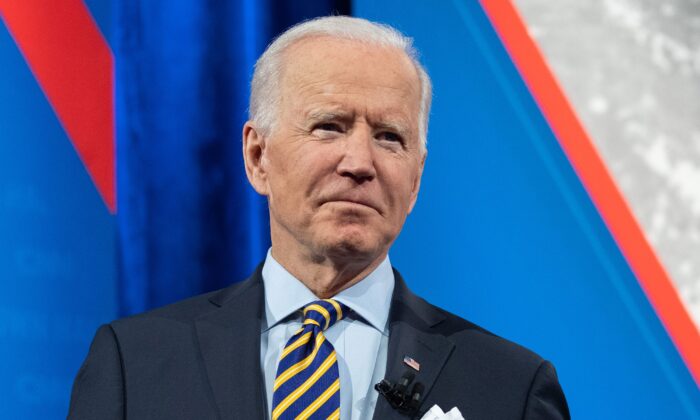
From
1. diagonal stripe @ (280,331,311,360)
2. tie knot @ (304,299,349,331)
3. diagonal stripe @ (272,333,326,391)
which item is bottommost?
diagonal stripe @ (272,333,326,391)

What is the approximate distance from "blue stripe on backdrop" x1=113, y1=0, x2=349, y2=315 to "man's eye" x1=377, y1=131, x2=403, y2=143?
79cm

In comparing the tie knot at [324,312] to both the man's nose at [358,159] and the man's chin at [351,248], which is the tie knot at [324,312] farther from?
the man's nose at [358,159]

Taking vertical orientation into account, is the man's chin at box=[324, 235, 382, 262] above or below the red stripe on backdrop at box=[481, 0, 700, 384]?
below

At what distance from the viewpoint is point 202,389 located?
73.3 inches

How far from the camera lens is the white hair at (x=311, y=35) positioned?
2.10 meters

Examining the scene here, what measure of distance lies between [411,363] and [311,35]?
0.67 meters

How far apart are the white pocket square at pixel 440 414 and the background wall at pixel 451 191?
0.92 meters

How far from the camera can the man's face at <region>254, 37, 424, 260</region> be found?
1.94m

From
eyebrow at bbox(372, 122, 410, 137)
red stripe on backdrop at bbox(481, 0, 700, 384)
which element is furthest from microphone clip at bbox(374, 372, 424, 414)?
red stripe on backdrop at bbox(481, 0, 700, 384)

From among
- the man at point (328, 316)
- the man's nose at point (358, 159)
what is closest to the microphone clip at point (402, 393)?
the man at point (328, 316)

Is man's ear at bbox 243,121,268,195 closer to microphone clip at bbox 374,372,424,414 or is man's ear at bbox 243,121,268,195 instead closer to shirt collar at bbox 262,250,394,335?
shirt collar at bbox 262,250,394,335

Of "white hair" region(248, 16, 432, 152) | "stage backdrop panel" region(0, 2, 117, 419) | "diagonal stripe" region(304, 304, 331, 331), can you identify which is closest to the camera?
"diagonal stripe" region(304, 304, 331, 331)

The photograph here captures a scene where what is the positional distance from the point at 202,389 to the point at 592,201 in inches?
48.2

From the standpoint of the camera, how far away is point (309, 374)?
186 centimetres
